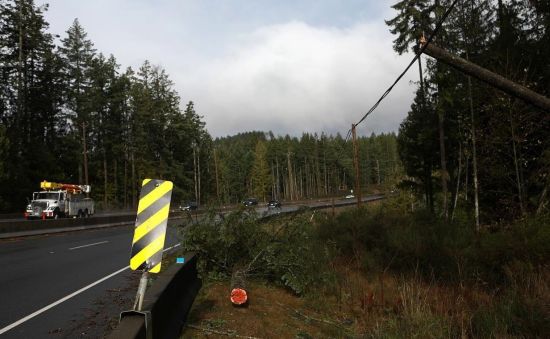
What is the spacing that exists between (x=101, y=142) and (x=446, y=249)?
68.0 m

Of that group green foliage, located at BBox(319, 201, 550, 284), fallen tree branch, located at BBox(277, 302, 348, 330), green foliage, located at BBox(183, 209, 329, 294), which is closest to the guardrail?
green foliage, located at BBox(183, 209, 329, 294)

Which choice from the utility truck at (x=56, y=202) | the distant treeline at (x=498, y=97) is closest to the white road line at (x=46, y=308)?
the distant treeline at (x=498, y=97)

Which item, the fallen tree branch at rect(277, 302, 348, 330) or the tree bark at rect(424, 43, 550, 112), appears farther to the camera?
the fallen tree branch at rect(277, 302, 348, 330)

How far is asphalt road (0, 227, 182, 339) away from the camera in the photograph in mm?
7195

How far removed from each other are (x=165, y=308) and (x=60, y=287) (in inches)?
220

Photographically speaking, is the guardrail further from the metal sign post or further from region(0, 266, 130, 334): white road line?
region(0, 266, 130, 334): white road line

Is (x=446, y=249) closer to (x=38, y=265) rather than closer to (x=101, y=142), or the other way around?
(x=38, y=265)

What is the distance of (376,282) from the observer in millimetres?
11789

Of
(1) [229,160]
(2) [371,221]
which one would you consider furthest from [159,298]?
(1) [229,160]

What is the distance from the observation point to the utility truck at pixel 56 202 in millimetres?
33369

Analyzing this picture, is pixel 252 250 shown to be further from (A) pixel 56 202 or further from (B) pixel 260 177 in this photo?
(B) pixel 260 177

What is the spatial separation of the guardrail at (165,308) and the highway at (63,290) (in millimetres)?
1196

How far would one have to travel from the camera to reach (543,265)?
1078 centimetres

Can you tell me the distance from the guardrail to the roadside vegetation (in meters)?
0.40
